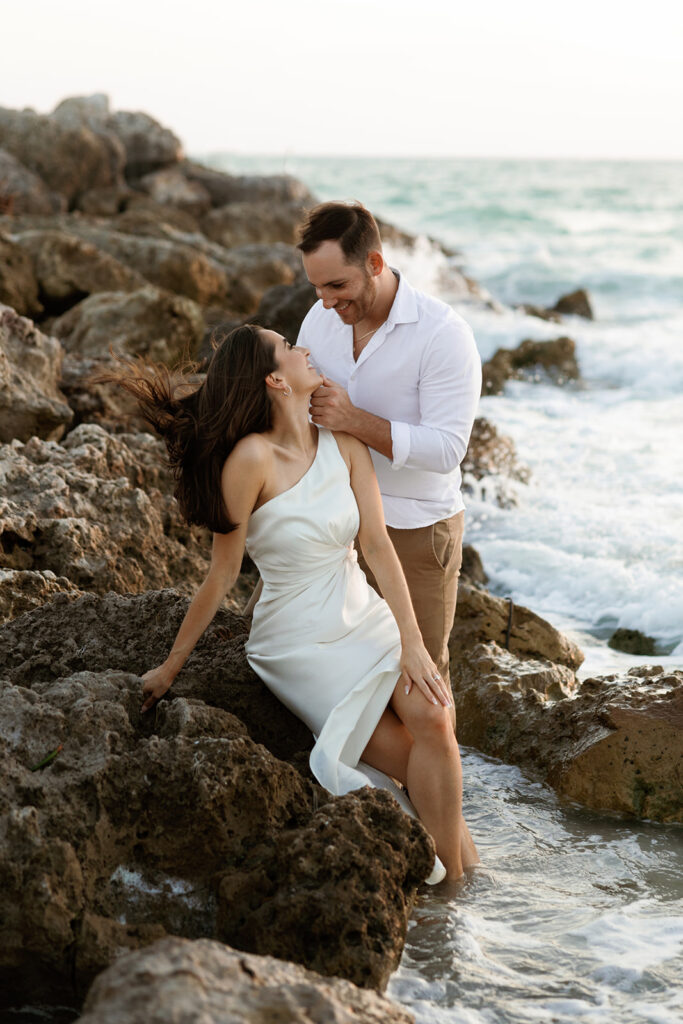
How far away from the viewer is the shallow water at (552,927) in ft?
10.3

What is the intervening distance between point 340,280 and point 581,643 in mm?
3763

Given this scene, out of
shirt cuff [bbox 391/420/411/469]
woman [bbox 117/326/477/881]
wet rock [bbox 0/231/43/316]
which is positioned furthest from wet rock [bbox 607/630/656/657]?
wet rock [bbox 0/231/43/316]

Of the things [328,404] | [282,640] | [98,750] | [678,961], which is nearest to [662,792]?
[678,961]

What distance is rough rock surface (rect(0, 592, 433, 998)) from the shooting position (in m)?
2.87

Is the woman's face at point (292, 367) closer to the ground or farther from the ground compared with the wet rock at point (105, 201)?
closer to the ground

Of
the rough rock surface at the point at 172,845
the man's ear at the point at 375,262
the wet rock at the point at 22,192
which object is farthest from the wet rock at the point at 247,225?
the rough rock surface at the point at 172,845

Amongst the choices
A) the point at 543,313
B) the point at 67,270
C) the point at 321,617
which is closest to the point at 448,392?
the point at 321,617

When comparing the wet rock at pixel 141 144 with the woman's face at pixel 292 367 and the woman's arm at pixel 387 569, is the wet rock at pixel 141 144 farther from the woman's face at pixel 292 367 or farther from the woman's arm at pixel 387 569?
the woman's arm at pixel 387 569

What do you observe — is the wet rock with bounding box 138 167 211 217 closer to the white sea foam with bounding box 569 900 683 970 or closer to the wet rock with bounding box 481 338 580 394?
the wet rock with bounding box 481 338 580 394

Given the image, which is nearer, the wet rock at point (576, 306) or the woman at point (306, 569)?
the woman at point (306, 569)

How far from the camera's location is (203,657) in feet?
13.1

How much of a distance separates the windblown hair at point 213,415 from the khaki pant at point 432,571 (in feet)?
3.09

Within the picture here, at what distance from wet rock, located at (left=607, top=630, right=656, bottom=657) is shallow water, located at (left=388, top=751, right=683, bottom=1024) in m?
2.57

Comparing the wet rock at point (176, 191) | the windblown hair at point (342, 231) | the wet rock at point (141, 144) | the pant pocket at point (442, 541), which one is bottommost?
the pant pocket at point (442, 541)
